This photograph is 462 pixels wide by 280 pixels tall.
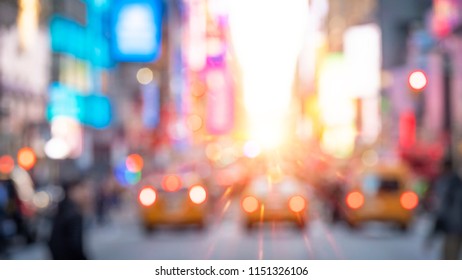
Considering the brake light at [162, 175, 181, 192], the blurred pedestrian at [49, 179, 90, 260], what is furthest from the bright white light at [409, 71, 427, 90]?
the brake light at [162, 175, 181, 192]

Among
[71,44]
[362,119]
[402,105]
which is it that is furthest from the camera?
[362,119]

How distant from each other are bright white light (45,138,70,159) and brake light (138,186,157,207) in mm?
11578

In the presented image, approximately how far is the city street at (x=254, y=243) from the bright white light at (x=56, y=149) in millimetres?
7077

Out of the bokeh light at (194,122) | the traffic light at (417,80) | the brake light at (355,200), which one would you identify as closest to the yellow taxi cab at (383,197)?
the brake light at (355,200)

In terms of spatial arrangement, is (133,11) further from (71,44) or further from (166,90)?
(166,90)

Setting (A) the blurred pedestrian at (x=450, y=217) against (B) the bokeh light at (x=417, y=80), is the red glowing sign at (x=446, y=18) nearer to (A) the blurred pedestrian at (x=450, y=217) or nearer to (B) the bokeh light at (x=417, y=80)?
(A) the blurred pedestrian at (x=450, y=217)

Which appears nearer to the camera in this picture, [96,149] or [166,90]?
[96,149]

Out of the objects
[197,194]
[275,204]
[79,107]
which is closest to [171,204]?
[197,194]

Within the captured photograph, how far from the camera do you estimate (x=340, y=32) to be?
120 metres

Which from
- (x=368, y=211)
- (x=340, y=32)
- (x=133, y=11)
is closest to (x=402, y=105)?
(x=133, y=11)

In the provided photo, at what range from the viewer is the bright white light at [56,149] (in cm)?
3916

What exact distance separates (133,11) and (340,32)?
60465 millimetres

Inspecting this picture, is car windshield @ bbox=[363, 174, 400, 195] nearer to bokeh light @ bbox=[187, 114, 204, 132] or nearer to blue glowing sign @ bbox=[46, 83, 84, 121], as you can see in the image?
blue glowing sign @ bbox=[46, 83, 84, 121]

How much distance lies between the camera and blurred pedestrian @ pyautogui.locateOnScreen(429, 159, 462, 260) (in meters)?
12.5
